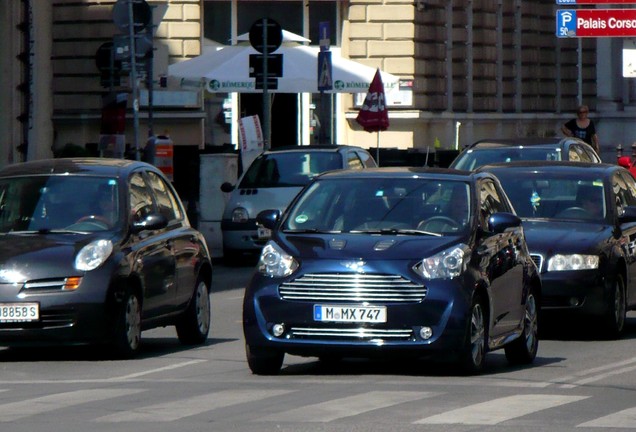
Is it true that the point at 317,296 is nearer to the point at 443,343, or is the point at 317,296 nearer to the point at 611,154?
the point at 443,343

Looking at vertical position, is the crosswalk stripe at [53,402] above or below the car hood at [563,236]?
below

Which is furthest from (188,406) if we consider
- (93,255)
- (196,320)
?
(196,320)

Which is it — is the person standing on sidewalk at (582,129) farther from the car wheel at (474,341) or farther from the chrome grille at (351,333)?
the chrome grille at (351,333)

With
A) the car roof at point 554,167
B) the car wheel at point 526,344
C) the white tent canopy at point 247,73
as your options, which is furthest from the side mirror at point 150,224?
the white tent canopy at point 247,73

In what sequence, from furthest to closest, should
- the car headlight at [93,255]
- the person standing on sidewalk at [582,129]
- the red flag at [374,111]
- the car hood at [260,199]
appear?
the red flag at [374,111] → the person standing on sidewalk at [582,129] → the car hood at [260,199] → the car headlight at [93,255]

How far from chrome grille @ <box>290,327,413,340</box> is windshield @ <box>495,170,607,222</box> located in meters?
4.80

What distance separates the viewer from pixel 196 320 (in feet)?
52.5

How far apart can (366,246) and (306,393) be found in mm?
1340

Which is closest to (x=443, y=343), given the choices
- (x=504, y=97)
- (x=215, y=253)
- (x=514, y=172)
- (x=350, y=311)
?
(x=350, y=311)

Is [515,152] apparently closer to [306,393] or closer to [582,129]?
[582,129]

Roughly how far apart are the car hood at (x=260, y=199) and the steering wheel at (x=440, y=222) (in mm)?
12089

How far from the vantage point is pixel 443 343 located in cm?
1259

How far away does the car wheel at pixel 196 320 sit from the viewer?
1595 cm

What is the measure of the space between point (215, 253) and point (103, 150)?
A: 240cm
